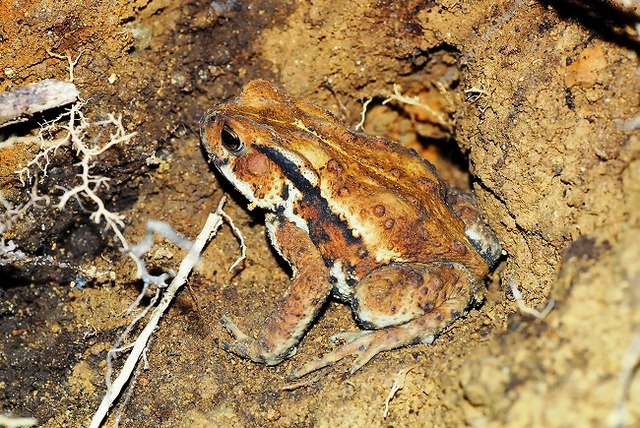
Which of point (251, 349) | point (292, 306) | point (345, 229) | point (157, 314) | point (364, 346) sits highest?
point (345, 229)

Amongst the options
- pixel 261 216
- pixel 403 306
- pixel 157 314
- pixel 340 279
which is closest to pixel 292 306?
pixel 340 279

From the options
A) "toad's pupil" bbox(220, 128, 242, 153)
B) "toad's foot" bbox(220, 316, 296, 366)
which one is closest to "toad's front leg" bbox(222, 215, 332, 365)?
"toad's foot" bbox(220, 316, 296, 366)

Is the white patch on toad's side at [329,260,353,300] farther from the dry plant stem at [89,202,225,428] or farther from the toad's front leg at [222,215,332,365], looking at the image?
the dry plant stem at [89,202,225,428]

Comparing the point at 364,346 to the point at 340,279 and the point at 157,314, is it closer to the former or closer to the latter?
the point at 340,279

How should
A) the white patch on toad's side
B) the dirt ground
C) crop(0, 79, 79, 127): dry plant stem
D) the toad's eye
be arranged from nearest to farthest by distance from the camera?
the dirt ground
crop(0, 79, 79, 127): dry plant stem
the toad's eye
the white patch on toad's side

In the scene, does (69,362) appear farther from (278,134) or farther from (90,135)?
(278,134)

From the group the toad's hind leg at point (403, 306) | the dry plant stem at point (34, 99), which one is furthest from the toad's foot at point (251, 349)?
the dry plant stem at point (34, 99)

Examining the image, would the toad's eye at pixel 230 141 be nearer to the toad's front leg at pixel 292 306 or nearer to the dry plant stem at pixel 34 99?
the toad's front leg at pixel 292 306
